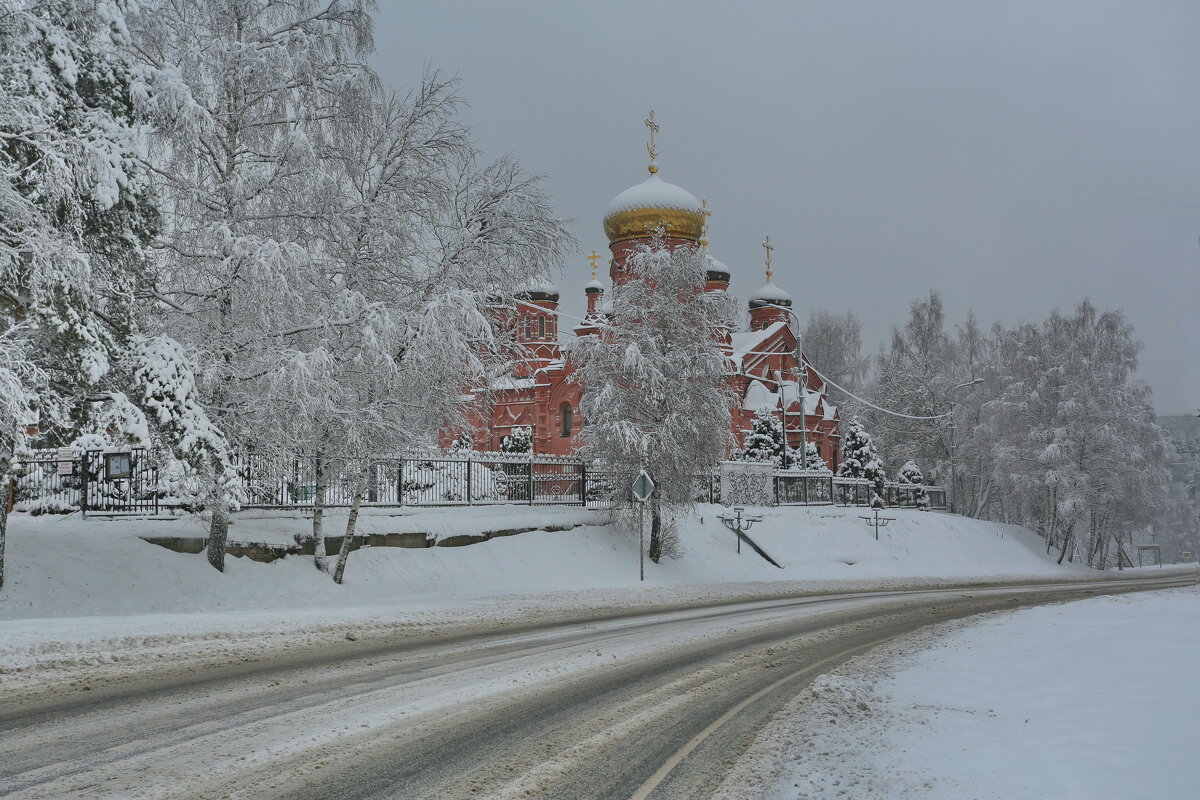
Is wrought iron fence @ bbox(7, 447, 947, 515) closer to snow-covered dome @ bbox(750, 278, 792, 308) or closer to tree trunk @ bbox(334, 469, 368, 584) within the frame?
tree trunk @ bbox(334, 469, 368, 584)

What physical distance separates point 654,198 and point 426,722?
42634mm

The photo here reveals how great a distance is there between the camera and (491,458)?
945 inches

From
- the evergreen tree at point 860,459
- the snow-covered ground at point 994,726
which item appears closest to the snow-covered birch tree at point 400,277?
the snow-covered ground at point 994,726

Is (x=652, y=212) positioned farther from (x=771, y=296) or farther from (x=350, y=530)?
(x=350, y=530)

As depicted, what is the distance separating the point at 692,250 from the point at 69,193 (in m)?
17.1

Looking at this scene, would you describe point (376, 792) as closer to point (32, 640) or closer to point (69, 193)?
point (32, 640)

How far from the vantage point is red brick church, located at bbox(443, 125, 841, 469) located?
155 ft

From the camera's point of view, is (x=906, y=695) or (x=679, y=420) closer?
(x=906, y=695)

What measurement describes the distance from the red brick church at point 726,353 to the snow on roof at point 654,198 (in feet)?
0.17

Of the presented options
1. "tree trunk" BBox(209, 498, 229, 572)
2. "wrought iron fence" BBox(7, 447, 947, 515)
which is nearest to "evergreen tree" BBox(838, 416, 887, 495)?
"wrought iron fence" BBox(7, 447, 947, 515)

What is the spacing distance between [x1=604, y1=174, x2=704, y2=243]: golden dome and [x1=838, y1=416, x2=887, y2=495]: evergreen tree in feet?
46.2

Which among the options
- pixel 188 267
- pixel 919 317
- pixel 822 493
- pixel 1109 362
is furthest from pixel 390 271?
pixel 919 317

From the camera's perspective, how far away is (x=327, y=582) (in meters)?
17.7

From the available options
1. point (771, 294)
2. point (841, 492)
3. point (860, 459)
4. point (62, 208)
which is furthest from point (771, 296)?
point (62, 208)
